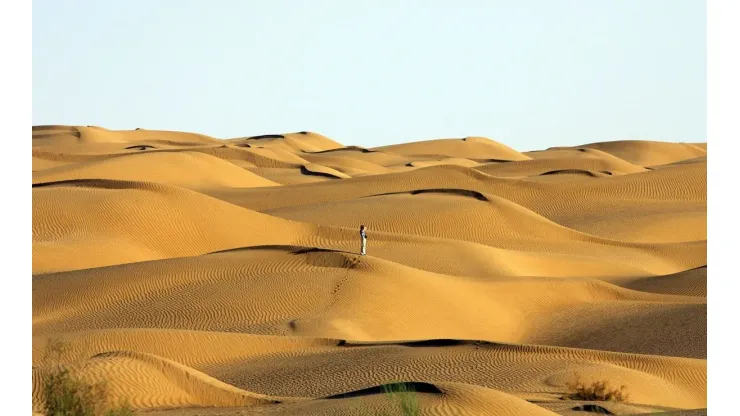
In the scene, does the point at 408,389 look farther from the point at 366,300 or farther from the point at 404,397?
the point at 366,300

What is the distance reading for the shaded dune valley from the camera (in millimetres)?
16422

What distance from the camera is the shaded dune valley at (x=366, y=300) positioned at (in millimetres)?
16422

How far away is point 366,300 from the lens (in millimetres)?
27656

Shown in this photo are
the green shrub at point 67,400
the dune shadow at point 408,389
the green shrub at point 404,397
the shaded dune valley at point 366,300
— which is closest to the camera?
the green shrub at point 404,397

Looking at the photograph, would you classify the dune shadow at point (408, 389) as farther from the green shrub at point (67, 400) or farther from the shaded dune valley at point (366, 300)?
the green shrub at point (67, 400)

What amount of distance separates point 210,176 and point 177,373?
4631cm

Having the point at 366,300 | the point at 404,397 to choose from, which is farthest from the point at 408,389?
the point at 366,300

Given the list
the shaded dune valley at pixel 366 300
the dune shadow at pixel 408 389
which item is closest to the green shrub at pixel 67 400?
the shaded dune valley at pixel 366 300

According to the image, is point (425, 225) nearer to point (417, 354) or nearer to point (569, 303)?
point (569, 303)

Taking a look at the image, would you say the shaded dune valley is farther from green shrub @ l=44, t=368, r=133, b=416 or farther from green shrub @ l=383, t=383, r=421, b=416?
green shrub @ l=44, t=368, r=133, b=416

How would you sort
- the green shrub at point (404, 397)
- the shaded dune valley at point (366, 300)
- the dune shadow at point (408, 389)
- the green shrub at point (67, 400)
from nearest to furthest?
the green shrub at point (404, 397), the green shrub at point (67, 400), the dune shadow at point (408, 389), the shaded dune valley at point (366, 300)

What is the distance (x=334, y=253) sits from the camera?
97.9 feet
